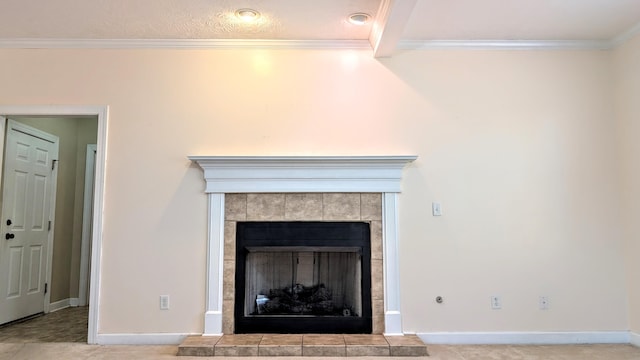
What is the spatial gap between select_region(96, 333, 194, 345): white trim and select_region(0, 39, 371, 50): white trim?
2.38m

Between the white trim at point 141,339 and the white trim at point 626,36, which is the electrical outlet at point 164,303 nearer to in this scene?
the white trim at point 141,339

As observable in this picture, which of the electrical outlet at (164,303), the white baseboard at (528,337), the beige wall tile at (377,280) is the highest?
the beige wall tile at (377,280)

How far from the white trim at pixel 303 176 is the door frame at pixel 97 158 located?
2.83 feet

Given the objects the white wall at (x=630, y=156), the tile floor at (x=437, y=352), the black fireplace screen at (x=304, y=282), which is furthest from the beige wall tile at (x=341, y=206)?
the white wall at (x=630, y=156)

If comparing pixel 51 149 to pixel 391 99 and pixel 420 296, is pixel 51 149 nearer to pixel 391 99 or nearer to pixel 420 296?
pixel 391 99

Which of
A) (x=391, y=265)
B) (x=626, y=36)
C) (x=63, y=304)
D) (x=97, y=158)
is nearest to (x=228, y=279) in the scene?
(x=391, y=265)

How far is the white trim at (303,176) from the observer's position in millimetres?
3441

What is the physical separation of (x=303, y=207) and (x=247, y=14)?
1551mm

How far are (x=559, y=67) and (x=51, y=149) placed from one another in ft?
16.9

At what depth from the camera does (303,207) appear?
3500 mm

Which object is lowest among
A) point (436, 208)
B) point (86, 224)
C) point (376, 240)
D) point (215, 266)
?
point (215, 266)

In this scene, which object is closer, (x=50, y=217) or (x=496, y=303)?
(x=496, y=303)

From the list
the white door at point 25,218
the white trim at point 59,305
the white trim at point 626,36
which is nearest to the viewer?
the white trim at point 626,36

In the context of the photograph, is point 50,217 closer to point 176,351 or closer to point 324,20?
point 176,351
